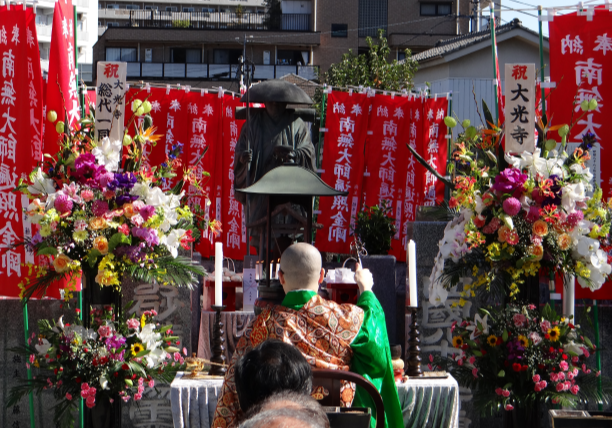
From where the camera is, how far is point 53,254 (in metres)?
4.09

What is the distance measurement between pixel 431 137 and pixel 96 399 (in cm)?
762

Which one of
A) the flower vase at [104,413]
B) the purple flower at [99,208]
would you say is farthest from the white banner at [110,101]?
the flower vase at [104,413]

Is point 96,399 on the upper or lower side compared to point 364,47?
lower

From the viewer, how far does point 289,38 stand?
2603cm

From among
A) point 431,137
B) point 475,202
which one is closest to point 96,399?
point 475,202

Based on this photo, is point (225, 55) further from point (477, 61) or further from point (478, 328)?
point (478, 328)

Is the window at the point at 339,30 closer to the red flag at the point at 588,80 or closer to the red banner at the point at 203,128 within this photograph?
the red banner at the point at 203,128

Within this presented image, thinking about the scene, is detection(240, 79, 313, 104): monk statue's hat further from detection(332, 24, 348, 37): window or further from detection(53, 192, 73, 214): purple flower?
detection(332, 24, 348, 37): window

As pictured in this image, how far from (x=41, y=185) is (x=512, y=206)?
8.13ft

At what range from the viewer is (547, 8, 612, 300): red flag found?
16.6 ft

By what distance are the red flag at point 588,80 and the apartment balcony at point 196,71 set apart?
2013cm

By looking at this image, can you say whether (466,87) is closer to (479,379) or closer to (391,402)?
(479,379)

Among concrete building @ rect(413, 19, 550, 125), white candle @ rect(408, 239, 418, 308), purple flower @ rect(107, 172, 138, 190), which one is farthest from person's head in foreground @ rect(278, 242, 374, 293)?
concrete building @ rect(413, 19, 550, 125)

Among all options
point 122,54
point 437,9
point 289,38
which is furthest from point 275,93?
point 437,9
